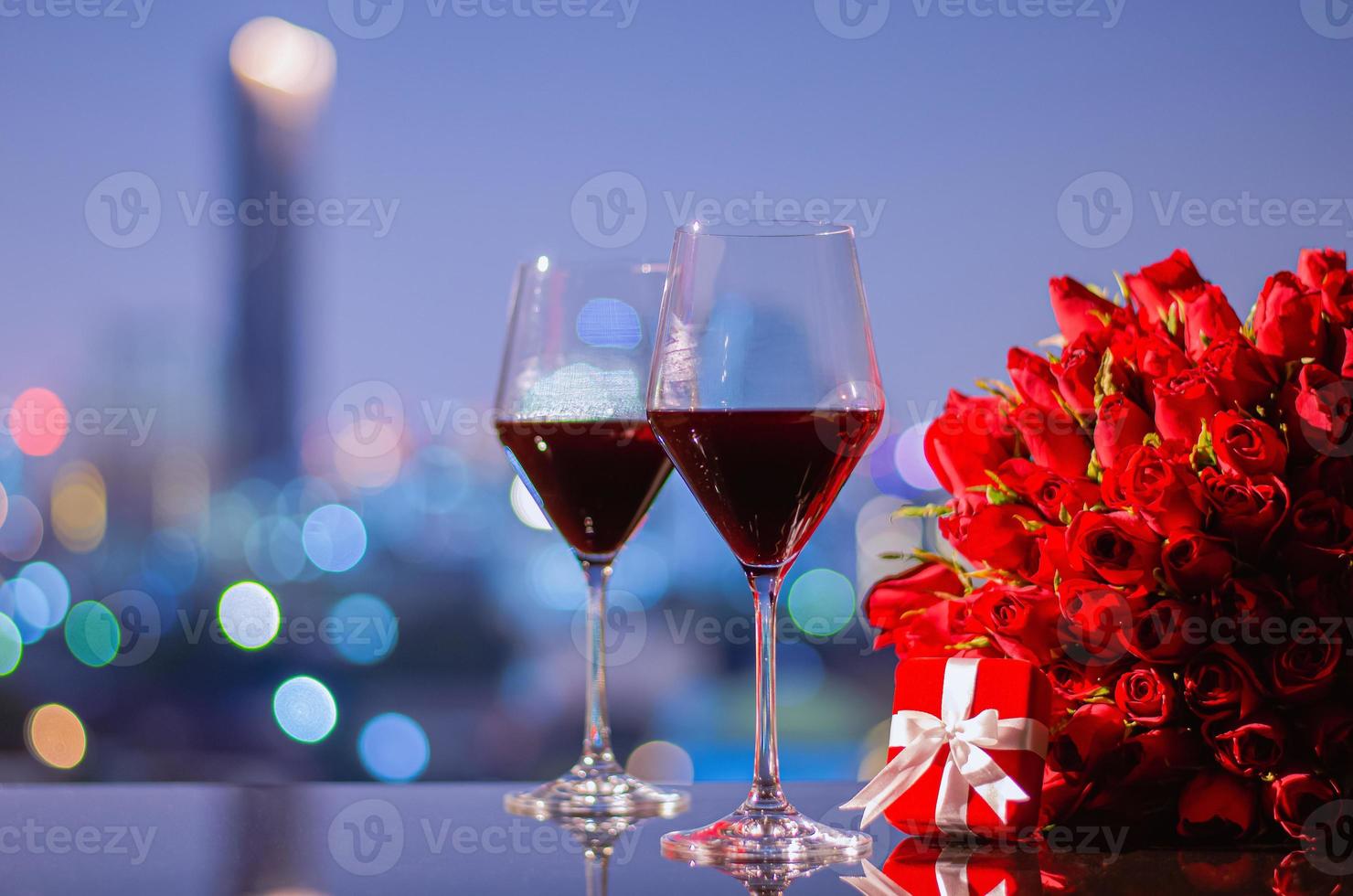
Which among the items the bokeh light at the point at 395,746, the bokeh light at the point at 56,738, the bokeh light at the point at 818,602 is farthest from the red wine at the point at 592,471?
the bokeh light at the point at 56,738

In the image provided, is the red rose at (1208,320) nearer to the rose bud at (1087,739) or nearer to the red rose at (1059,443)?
the red rose at (1059,443)

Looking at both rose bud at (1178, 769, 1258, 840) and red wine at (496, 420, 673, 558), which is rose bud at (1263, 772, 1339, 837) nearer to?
rose bud at (1178, 769, 1258, 840)

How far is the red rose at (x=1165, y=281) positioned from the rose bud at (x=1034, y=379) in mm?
63

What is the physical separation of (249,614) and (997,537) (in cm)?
1285

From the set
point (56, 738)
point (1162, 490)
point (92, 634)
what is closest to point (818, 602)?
point (56, 738)

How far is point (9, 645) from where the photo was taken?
13.1 m

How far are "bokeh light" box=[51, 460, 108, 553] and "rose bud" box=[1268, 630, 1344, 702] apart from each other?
34.4ft

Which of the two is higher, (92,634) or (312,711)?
(92,634)

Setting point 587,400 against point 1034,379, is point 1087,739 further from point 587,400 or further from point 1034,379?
point 587,400

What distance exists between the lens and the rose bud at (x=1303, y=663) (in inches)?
22.3

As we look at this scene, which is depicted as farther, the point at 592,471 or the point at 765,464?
the point at 592,471

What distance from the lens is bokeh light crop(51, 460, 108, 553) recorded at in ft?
33.7

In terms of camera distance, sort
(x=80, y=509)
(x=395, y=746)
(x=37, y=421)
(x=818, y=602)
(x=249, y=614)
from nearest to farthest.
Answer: (x=37, y=421)
(x=818, y=602)
(x=395, y=746)
(x=80, y=509)
(x=249, y=614)

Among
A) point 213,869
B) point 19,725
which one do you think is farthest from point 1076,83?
point 19,725
